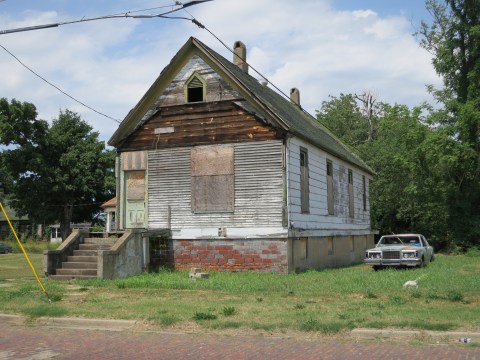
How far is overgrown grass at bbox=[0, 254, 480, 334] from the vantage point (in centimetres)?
1005

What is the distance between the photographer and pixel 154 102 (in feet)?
73.7

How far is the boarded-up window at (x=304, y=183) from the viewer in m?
21.9

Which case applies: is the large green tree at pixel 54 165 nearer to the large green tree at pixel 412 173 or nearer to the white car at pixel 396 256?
the large green tree at pixel 412 173

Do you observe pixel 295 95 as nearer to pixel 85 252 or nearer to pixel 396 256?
pixel 396 256

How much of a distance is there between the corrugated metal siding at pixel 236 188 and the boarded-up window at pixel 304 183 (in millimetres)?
1953

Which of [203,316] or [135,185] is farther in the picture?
[135,185]

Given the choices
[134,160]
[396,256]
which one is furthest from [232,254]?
[396,256]

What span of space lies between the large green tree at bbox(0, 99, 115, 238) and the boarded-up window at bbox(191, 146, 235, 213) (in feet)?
103

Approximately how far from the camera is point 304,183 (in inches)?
876

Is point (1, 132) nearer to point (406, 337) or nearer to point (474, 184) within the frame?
point (474, 184)

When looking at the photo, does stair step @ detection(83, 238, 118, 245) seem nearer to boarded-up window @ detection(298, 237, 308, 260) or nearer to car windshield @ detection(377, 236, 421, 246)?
boarded-up window @ detection(298, 237, 308, 260)

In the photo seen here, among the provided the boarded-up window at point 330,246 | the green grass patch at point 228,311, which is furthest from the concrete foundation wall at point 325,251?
the green grass patch at point 228,311

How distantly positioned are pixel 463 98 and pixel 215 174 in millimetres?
22486

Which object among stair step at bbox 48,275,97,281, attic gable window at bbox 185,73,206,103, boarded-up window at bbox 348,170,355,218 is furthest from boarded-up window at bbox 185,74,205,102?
boarded-up window at bbox 348,170,355,218
